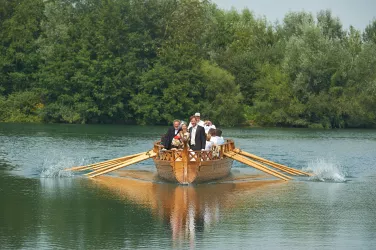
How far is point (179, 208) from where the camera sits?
2070 cm

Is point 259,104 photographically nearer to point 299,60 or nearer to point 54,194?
point 299,60

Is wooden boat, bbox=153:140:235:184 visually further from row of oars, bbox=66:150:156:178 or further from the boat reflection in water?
row of oars, bbox=66:150:156:178

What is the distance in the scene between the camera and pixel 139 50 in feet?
230

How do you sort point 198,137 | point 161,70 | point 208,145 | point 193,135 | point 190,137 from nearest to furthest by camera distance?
1. point 198,137
2. point 193,135
3. point 190,137
4. point 208,145
5. point 161,70

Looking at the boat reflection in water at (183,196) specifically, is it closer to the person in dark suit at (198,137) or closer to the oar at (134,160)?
the oar at (134,160)

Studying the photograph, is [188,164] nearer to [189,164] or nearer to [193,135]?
[189,164]

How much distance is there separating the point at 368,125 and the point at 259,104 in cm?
916

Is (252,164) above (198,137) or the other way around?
the other way around

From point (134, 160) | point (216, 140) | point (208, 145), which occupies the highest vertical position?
point (216, 140)

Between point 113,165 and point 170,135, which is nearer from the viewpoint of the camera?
point 170,135

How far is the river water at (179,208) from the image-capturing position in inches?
656

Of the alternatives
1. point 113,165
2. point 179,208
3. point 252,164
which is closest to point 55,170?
point 113,165

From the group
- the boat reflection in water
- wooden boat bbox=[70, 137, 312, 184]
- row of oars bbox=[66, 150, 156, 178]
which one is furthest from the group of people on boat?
the boat reflection in water

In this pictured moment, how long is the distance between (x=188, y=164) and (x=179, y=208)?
4.11 m
